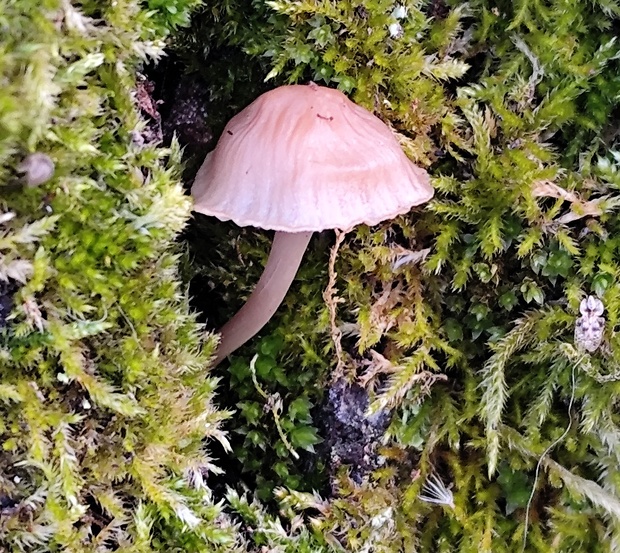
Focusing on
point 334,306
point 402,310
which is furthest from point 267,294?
point 402,310

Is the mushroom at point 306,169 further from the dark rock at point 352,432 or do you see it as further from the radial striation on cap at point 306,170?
the dark rock at point 352,432

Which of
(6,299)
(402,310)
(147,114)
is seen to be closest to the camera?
(6,299)

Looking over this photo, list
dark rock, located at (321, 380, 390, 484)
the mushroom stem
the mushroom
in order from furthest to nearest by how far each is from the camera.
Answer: dark rock, located at (321, 380, 390, 484)
the mushroom stem
the mushroom

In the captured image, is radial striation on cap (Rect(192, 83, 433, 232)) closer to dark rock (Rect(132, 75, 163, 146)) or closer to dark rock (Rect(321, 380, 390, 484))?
dark rock (Rect(132, 75, 163, 146))

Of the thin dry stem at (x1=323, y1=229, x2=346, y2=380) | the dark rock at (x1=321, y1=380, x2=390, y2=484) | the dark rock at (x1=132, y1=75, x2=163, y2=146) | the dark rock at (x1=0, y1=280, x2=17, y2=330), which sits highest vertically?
the dark rock at (x1=132, y1=75, x2=163, y2=146)

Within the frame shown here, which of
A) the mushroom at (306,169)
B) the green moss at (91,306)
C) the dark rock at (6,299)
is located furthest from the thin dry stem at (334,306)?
the dark rock at (6,299)

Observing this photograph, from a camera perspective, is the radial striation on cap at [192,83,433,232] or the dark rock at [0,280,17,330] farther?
the radial striation on cap at [192,83,433,232]

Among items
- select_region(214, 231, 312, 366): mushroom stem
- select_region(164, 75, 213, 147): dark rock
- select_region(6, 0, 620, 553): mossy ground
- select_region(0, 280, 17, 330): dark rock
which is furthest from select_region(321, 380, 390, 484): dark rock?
select_region(0, 280, 17, 330): dark rock

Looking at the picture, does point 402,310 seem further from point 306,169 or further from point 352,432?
point 306,169
